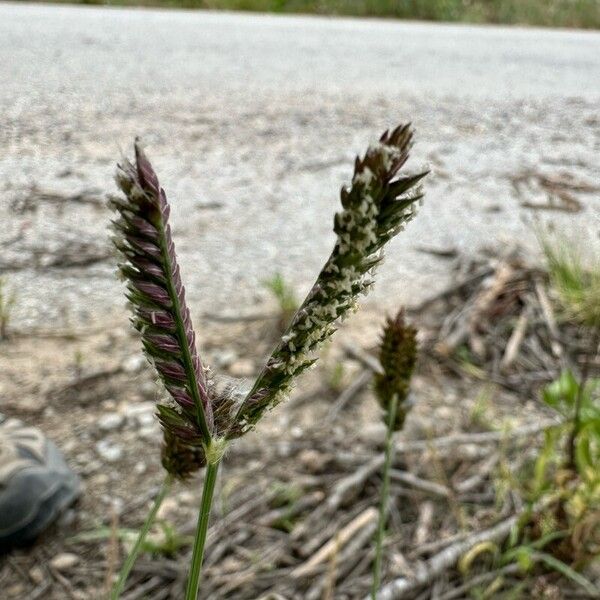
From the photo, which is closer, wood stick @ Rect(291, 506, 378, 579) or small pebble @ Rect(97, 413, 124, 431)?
wood stick @ Rect(291, 506, 378, 579)

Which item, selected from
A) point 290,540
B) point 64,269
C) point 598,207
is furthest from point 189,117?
point 290,540

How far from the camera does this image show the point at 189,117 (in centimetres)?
426

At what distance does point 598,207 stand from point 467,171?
671 millimetres

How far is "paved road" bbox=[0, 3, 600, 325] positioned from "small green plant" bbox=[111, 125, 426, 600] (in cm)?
192

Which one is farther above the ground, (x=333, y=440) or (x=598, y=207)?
(x=598, y=207)

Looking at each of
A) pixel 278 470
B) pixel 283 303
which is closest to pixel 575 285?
pixel 283 303

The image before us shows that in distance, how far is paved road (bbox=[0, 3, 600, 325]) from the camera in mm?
2799

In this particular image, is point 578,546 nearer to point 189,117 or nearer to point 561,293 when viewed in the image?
point 561,293

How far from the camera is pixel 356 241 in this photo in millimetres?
463

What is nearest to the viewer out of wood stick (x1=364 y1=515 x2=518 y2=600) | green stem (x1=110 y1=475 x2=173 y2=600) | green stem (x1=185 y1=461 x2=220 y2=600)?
green stem (x1=185 y1=461 x2=220 y2=600)

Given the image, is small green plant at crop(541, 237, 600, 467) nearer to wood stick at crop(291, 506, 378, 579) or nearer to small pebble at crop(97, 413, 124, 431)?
wood stick at crop(291, 506, 378, 579)

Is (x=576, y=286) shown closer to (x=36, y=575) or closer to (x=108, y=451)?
(x=108, y=451)

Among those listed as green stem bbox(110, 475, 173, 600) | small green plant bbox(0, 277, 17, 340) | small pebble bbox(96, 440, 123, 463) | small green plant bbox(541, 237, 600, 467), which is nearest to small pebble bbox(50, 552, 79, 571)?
small pebble bbox(96, 440, 123, 463)

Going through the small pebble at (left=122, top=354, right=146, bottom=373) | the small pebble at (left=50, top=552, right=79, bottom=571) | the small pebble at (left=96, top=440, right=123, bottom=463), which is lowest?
the small pebble at (left=50, top=552, right=79, bottom=571)
